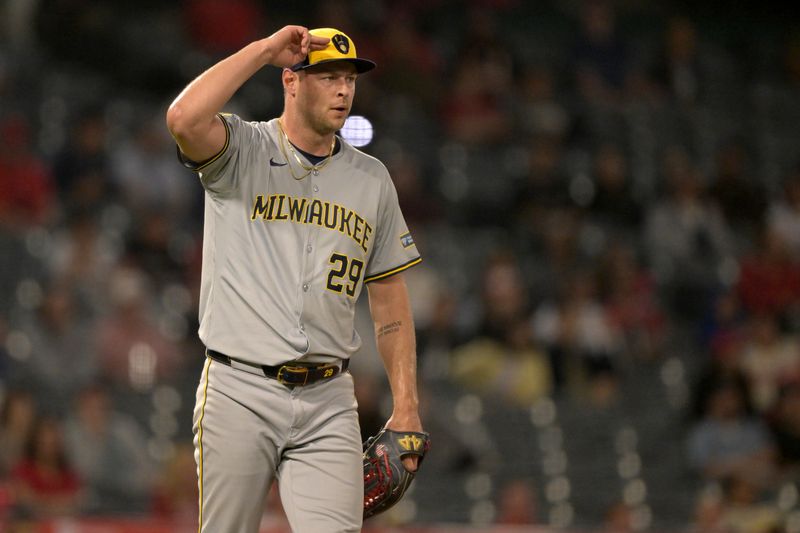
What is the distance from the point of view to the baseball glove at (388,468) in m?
4.38

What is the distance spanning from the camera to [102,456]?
8406 millimetres

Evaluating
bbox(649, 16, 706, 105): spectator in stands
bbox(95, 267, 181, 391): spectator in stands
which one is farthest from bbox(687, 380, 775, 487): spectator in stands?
bbox(649, 16, 706, 105): spectator in stands

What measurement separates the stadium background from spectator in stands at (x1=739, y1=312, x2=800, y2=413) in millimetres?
24

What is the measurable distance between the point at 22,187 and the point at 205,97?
6.36 meters

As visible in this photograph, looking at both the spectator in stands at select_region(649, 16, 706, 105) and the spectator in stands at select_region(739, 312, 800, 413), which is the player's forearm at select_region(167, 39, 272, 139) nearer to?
the spectator in stands at select_region(739, 312, 800, 413)

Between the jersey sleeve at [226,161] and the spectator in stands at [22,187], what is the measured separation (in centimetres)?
584

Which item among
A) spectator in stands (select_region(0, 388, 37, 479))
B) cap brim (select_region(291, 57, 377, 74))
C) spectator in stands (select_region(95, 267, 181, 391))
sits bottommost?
spectator in stands (select_region(0, 388, 37, 479))

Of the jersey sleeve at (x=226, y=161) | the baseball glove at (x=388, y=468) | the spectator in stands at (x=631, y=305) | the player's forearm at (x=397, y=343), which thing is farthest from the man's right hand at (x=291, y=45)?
the spectator in stands at (x=631, y=305)

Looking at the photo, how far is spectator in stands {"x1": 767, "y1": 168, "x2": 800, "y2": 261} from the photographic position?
37.7 ft

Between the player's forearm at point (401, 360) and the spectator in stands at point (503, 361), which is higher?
the player's forearm at point (401, 360)

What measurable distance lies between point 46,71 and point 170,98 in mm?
1165

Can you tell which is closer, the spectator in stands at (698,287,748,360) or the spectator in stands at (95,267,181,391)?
the spectator in stands at (95,267,181,391)

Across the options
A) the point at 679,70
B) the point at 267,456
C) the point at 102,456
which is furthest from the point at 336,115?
the point at 679,70

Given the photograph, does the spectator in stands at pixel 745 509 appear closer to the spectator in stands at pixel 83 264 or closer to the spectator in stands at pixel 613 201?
the spectator in stands at pixel 613 201
